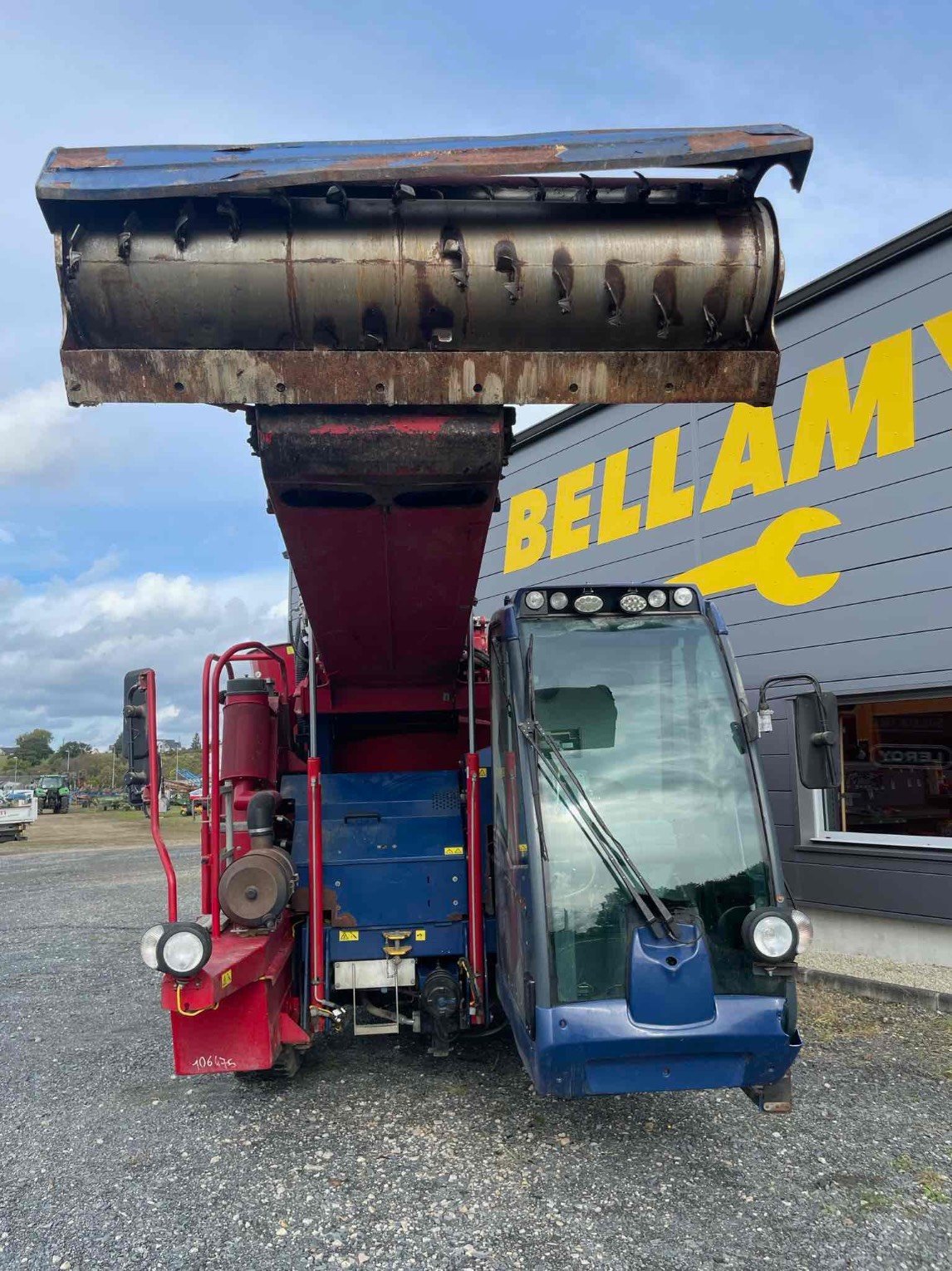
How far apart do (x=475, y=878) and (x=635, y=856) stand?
4.00 feet

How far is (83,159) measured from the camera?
2793 mm

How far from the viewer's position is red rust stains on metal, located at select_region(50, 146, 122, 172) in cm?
274

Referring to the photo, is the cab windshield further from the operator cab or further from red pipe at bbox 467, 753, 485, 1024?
red pipe at bbox 467, 753, 485, 1024

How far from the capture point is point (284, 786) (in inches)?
200

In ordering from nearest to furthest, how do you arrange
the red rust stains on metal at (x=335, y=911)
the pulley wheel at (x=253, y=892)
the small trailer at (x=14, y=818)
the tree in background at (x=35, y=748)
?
the pulley wheel at (x=253, y=892), the red rust stains on metal at (x=335, y=911), the small trailer at (x=14, y=818), the tree in background at (x=35, y=748)

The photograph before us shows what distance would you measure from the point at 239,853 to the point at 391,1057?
Answer: 58.9 inches

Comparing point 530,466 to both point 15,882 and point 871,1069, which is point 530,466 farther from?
point 15,882

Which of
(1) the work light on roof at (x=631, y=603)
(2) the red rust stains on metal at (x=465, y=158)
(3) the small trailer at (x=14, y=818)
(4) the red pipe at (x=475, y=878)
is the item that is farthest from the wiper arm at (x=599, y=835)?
(3) the small trailer at (x=14, y=818)

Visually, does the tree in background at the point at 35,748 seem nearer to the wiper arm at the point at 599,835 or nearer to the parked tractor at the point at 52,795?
the parked tractor at the point at 52,795

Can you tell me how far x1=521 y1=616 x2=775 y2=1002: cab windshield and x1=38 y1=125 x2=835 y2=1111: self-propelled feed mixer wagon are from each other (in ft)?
0.04

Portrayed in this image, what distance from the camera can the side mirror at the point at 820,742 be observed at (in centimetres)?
380

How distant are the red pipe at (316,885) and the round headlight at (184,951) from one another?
Result: 0.80 metres

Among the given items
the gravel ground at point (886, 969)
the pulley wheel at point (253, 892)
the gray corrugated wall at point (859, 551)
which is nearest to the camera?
the pulley wheel at point (253, 892)

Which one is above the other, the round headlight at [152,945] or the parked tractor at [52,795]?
the round headlight at [152,945]
